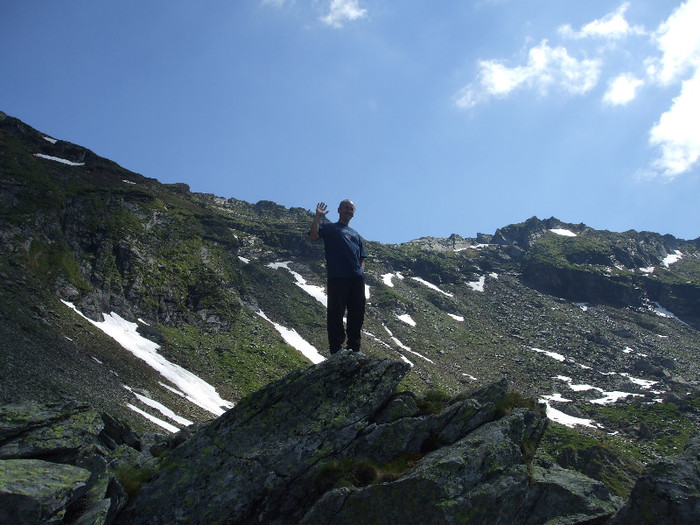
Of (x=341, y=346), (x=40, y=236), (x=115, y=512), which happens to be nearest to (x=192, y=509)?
(x=115, y=512)

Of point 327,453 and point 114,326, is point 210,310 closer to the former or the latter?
point 114,326

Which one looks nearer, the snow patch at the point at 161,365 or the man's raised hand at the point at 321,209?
the man's raised hand at the point at 321,209

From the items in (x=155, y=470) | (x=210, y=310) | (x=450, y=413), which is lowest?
(x=210, y=310)

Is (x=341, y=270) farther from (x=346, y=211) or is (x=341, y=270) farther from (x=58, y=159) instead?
(x=58, y=159)

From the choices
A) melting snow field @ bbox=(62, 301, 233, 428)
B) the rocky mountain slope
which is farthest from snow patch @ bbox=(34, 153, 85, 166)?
melting snow field @ bbox=(62, 301, 233, 428)

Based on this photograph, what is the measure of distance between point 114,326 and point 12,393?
136 ft

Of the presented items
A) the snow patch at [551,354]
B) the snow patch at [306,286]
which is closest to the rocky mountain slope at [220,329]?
the snow patch at [306,286]

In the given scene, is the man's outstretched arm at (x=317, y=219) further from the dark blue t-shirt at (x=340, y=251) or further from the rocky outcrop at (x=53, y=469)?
the rocky outcrop at (x=53, y=469)

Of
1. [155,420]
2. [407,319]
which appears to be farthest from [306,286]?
[155,420]

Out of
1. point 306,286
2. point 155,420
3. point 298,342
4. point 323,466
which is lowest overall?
point 155,420

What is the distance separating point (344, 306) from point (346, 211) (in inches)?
116

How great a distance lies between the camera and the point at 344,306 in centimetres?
1363

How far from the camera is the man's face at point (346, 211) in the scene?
44.2ft

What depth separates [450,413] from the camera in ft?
38.7
